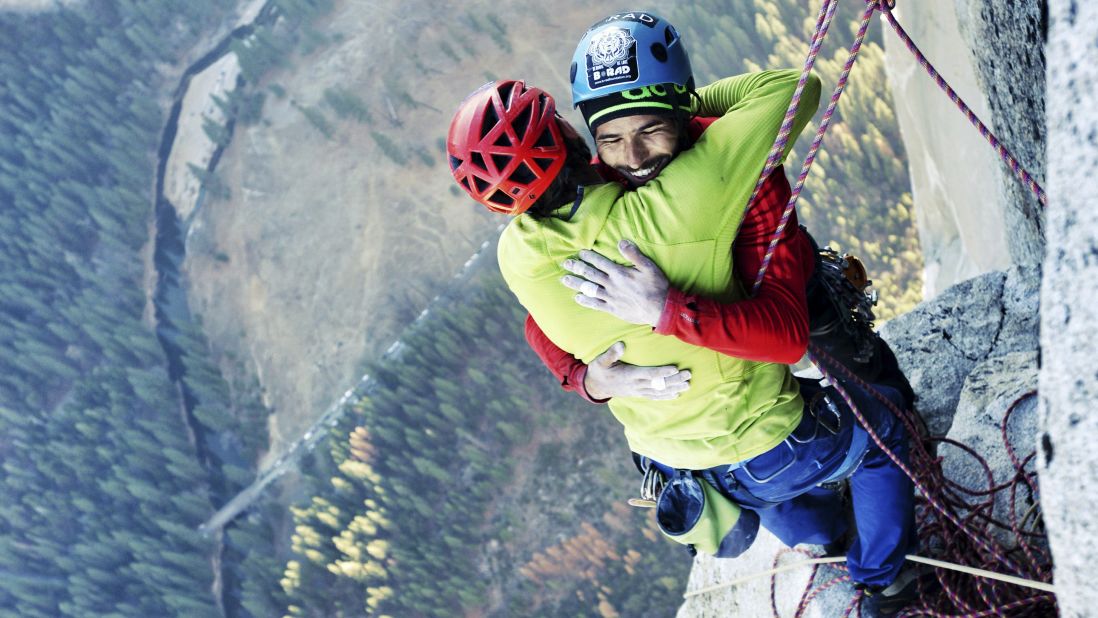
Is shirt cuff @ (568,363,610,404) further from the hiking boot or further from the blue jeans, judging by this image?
the hiking boot

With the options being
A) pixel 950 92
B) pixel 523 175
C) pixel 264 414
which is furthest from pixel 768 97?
pixel 264 414

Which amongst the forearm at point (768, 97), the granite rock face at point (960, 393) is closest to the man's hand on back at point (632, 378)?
the forearm at point (768, 97)

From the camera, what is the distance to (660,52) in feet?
7.41

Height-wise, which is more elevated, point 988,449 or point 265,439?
point 988,449

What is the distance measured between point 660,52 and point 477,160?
0.65 m

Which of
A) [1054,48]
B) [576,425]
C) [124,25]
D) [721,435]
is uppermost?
[124,25]

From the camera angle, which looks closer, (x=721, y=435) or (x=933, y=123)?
(x=721, y=435)

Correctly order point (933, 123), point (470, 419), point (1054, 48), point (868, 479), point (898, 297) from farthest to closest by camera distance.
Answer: point (470, 419) → point (898, 297) → point (933, 123) → point (868, 479) → point (1054, 48)

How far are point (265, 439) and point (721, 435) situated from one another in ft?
114

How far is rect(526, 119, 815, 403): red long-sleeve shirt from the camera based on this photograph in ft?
6.78

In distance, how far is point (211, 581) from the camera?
32469mm

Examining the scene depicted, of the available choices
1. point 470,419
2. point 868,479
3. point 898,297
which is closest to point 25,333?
point 470,419

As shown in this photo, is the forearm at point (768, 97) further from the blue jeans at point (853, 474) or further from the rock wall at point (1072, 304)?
the blue jeans at point (853, 474)

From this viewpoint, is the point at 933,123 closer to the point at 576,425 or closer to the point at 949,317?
the point at 949,317
